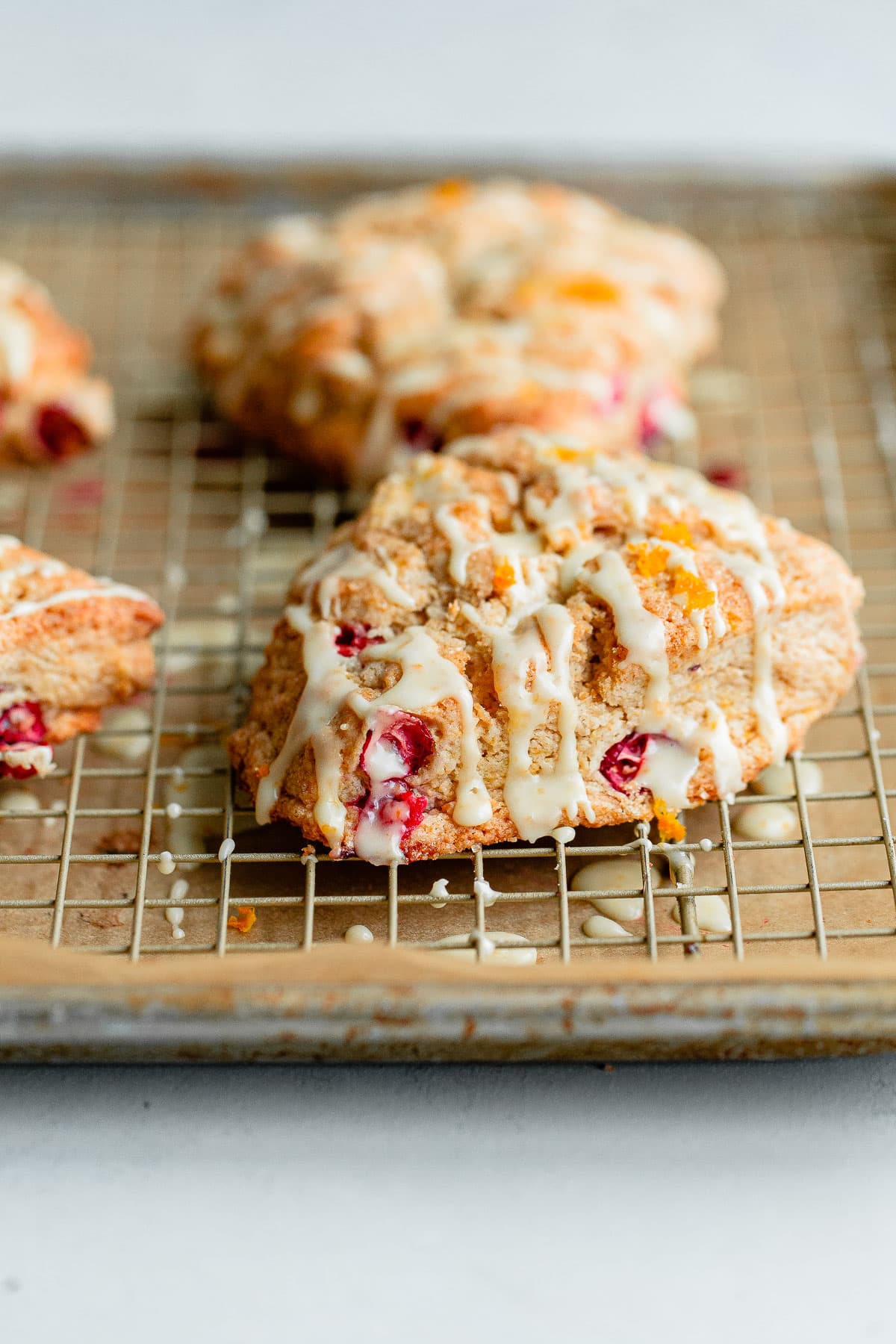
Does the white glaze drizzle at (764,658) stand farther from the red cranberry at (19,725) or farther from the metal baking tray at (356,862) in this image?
the red cranberry at (19,725)

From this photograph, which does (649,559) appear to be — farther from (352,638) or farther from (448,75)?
(448,75)

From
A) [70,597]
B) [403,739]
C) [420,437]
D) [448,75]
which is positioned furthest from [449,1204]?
[448,75]

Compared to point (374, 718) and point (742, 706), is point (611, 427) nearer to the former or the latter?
point (742, 706)

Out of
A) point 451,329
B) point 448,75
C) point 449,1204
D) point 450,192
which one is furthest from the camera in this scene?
point 448,75

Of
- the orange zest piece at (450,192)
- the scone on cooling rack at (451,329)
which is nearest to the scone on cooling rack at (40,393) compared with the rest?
the scone on cooling rack at (451,329)

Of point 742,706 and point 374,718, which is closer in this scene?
point 374,718

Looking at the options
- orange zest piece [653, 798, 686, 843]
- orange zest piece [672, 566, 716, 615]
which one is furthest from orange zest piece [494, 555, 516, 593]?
orange zest piece [653, 798, 686, 843]

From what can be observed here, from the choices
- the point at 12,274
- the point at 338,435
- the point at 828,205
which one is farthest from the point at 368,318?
the point at 828,205
